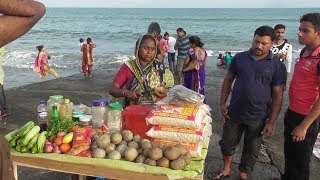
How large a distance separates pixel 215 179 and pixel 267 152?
144 centimetres

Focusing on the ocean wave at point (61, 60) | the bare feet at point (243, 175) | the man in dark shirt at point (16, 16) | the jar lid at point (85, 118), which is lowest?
the ocean wave at point (61, 60)

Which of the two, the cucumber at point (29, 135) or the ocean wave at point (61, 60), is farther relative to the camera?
the ocean wave at point (61, 60)

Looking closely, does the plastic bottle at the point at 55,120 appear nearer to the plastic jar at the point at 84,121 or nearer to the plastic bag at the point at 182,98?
the plastic jar at the point at 84,121

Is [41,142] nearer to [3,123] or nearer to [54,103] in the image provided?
[54,103]

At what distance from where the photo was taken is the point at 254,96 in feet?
13.4

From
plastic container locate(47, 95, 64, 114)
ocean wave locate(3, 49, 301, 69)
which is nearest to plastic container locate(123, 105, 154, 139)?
plastic container locate(47, 95, 64, 114)

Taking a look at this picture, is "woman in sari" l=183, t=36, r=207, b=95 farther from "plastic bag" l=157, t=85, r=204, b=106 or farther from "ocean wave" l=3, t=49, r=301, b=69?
"ocean wave" l=3, t=49, r=301, b=69

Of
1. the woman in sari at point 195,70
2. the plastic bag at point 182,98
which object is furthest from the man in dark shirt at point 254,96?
the woman in sari at point 195,70

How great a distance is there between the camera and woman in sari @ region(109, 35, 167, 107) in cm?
365

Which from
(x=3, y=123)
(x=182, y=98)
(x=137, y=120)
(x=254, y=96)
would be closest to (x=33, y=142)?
(x=137, y=120)

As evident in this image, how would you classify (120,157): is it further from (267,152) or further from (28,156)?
(267,152)

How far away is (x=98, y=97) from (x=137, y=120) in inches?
260

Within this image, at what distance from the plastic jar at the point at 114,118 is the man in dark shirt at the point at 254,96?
1.77 m

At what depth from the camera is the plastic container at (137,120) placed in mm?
3008
